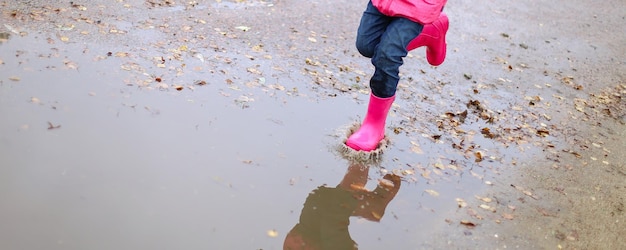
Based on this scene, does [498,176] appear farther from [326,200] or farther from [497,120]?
[326,200]

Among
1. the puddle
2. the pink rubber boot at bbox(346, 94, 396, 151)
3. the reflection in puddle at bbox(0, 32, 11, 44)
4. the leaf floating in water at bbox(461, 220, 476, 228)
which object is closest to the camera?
the leaf floating in water at bbox(461, 220, 476, 228)

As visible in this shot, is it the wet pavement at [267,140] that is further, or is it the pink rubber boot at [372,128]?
the pink rubber boot at [372,128]

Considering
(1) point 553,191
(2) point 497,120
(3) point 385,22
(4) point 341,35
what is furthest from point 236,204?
(4) point 341,35

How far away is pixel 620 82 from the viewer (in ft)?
20.4

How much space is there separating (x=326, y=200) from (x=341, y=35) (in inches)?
111

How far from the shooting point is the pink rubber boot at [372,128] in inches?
147

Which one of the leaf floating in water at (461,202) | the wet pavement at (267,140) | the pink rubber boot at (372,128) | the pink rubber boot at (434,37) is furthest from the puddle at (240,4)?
the leaf floating in water at (461,202)

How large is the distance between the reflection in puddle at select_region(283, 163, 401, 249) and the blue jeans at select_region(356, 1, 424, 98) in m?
0.52

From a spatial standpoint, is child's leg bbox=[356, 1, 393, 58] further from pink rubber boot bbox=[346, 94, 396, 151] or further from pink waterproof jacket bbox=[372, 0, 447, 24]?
pink rubber boot bbox=[346, 94, 396, 151]

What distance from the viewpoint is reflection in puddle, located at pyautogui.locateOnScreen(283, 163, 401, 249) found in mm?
2979

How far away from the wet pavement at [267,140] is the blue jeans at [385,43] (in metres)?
0.50

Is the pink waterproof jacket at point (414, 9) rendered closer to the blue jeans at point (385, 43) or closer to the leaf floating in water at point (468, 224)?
the blue jeans at point (385, 43)

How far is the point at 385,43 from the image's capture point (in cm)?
347

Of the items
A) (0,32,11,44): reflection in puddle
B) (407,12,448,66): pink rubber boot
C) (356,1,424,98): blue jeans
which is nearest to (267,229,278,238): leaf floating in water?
(356,1,424,98): blue jeans
